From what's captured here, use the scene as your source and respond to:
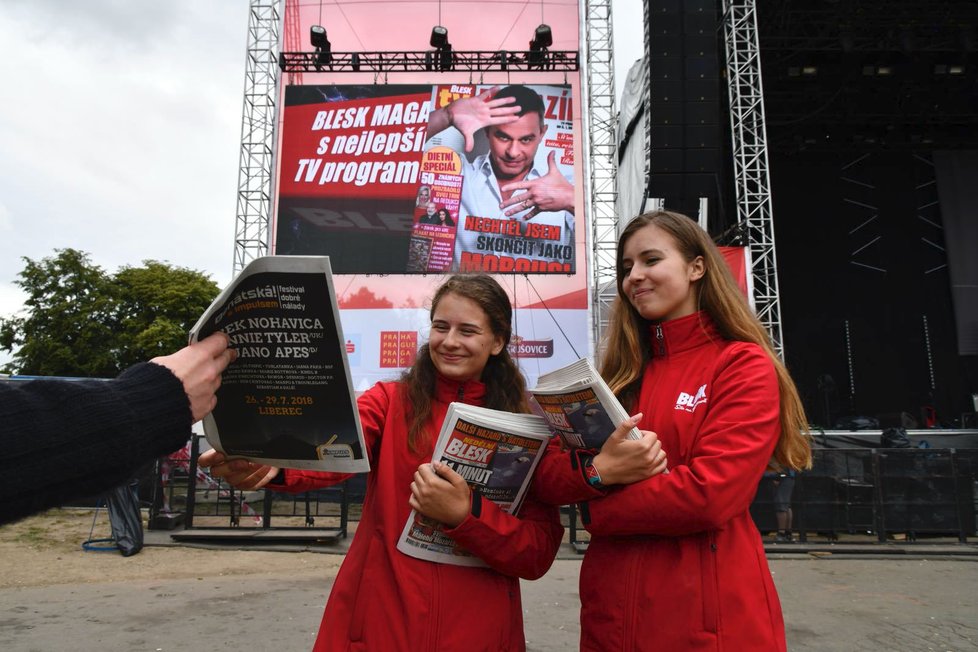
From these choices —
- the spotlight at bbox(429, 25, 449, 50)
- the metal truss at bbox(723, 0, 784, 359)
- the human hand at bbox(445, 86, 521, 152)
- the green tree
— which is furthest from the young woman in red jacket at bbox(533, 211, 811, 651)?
the green tree

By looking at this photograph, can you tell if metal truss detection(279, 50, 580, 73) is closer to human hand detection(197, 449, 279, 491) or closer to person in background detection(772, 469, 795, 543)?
person in background detection(772, 469, 795, 543)

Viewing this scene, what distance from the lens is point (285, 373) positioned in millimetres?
1296

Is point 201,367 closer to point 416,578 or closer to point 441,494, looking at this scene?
point 441,494

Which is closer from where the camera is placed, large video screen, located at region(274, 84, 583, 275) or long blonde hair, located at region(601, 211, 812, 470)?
long blonde hair, located at region(601, 211, 812, 470)

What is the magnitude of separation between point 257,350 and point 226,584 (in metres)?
5.17

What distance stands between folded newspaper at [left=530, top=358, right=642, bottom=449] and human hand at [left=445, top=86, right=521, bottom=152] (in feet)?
44.3

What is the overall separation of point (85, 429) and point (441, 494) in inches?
30.2

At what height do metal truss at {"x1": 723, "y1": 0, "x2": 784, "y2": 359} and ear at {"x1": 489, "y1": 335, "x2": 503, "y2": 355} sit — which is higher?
metal truss at {"x1": 723, "y1": 0, "x2": 784, "y2": 359}

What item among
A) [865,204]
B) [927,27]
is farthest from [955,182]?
[927,27]

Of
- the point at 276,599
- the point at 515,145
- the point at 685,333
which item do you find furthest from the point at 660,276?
the point at 515,145

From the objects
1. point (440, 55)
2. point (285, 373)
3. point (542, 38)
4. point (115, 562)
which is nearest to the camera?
point (285, 373)

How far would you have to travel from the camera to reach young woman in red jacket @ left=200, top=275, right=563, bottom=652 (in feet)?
4.86

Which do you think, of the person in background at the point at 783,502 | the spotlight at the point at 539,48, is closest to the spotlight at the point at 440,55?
the spotlight at the point at 539,48

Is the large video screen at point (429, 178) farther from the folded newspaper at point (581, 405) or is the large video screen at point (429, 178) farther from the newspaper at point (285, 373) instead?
the newspaper at point (285, 373)
